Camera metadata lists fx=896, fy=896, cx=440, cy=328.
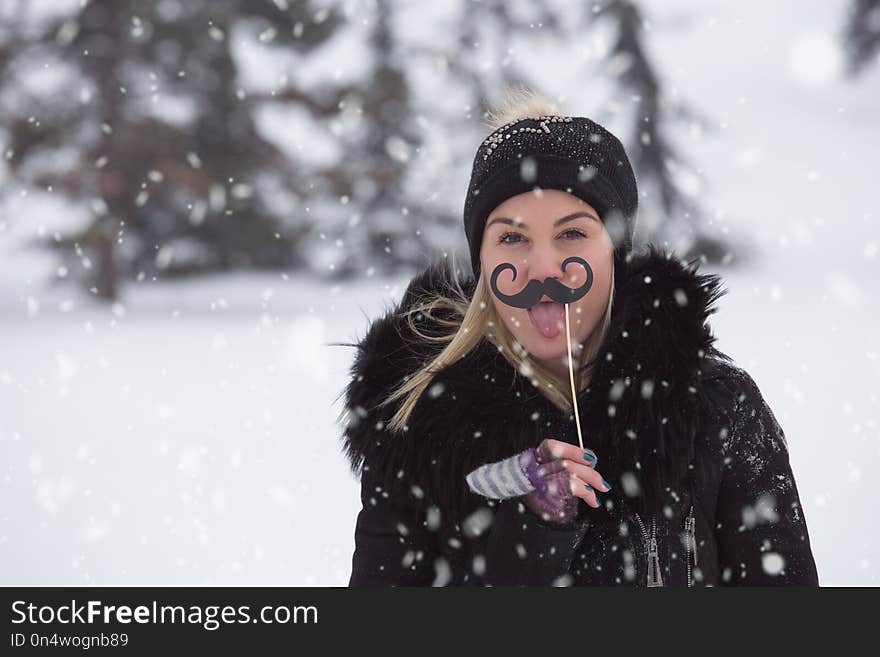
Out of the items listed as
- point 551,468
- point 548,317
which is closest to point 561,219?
point 548,317

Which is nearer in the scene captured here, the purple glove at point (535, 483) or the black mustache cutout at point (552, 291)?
the purple glove at point (535, 483)

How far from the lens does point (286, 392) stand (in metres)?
7.82

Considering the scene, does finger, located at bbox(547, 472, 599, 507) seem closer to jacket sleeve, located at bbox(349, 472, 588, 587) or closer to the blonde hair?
jacket sleeve, located at bbox(349, 472, 588, 587)

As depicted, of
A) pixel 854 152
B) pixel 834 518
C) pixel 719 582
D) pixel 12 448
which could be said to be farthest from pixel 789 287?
pixel 719 582

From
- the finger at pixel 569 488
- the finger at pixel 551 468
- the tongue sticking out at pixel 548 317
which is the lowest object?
the finger at pixel 569 488

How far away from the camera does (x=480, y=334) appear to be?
2.53 metres

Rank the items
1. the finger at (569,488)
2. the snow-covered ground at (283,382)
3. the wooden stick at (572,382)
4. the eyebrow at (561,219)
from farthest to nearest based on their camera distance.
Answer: the snow-covered ground at (283,382)
the eyebrow at (561,219)
the wooden stick at (572,382)
the finger at (569,488)

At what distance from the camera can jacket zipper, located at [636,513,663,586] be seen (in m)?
2.19

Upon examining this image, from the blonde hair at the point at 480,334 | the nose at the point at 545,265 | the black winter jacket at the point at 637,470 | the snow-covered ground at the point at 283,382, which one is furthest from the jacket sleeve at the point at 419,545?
the snow-covered ground at the point at 283,382

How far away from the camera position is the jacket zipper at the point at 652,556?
7.17 ft

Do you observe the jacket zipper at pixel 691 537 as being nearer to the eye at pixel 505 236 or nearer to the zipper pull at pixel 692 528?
the zipper pull at pixel 692 528

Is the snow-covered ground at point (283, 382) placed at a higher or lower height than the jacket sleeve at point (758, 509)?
higher

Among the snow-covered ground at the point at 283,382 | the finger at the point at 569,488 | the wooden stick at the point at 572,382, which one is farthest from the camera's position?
the snow-covered ground at the point at 283,382

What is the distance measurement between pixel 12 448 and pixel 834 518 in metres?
5.37
